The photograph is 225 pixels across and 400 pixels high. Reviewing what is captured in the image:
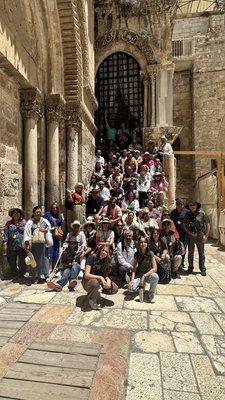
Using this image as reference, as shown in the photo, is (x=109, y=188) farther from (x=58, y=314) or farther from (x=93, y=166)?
(x=58, y=314)

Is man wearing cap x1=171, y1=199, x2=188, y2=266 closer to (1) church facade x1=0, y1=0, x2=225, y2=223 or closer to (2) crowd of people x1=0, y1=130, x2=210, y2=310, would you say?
(2) crowd of people x1=0, y1=130, x2=210, y2=310

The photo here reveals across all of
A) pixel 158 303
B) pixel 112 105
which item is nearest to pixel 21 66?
pixel 158 303

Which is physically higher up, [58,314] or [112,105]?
[112,105]

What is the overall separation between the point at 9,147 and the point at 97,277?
11.1 feet

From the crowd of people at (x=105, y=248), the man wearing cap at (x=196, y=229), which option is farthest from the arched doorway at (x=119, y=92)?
the man wearing cap at (x=196, y=229)

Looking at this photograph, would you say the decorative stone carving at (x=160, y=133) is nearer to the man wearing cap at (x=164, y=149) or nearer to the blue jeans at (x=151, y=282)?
the man wearing cap at (x=164, y=149)

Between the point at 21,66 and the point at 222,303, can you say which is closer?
the point at 222,303

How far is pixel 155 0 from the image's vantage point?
11914mm

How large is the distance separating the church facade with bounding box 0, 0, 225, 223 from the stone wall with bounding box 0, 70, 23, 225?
0.02 metres

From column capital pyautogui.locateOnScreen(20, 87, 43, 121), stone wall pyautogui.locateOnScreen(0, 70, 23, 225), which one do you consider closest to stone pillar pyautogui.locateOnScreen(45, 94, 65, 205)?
column capital pyautogui.locateOnScreen(20, 87, 43, 121)

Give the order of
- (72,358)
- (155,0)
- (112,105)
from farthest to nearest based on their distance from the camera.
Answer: (112,105)
(155,0)
(72,358)

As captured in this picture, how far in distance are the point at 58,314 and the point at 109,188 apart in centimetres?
470

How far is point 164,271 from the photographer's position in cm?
514

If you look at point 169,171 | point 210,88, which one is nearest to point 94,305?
point 169,171
